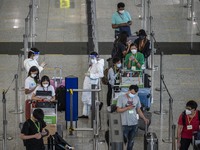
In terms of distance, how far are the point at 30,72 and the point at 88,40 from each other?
6676 millimetres

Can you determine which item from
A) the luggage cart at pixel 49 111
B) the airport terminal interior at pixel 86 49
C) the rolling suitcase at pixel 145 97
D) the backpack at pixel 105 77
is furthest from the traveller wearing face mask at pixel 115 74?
the luggage cart at pixel 49 111

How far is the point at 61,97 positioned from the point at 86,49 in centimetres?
554

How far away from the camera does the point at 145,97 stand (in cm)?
1842

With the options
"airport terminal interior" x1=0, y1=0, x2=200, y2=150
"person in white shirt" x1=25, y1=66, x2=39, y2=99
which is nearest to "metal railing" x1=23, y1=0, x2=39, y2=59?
"airport terminal interior" x1=0, y1=0, x2=200, y2=150

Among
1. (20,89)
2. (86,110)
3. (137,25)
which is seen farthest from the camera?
(137,25)

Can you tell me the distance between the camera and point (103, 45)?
24.2 metres

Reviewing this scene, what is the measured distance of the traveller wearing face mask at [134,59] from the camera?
63.5 feet

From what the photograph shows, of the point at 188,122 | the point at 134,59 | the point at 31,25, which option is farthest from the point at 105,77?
the point at 31,25

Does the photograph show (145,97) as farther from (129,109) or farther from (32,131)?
(32,131)

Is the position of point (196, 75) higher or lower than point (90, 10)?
lower

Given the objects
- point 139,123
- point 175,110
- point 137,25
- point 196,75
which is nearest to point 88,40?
point 137,25

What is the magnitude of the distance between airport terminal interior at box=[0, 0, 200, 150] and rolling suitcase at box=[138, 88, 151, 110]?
1.77ft

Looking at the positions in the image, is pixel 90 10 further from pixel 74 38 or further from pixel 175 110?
pixel 175 110

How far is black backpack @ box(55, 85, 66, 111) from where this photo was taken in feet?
60.6
